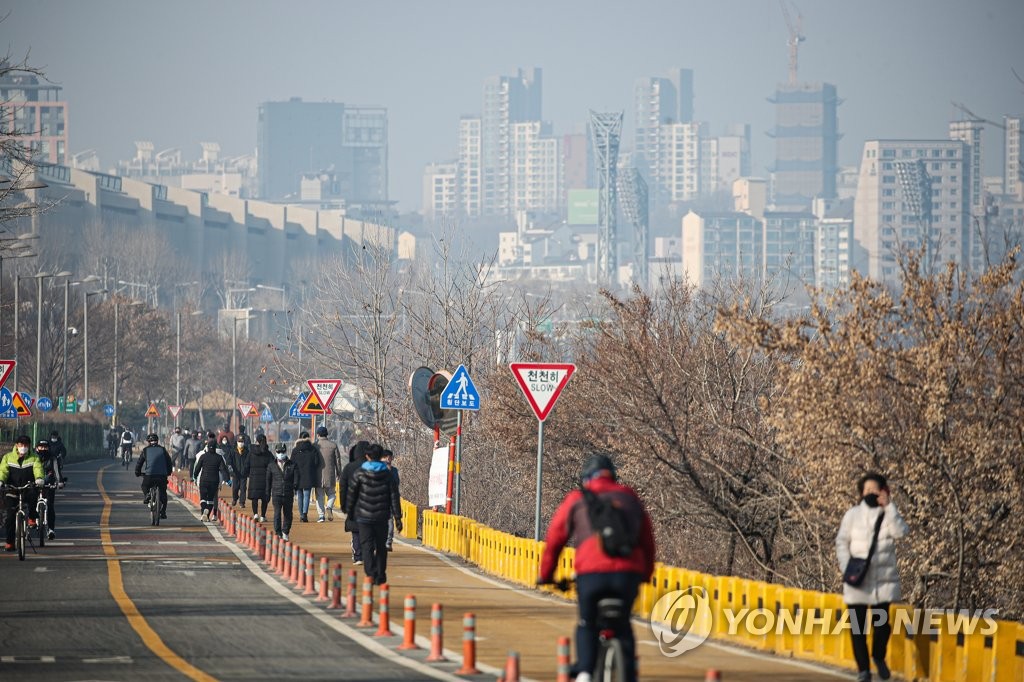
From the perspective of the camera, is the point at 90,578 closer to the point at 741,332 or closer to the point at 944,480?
the point at 741,332

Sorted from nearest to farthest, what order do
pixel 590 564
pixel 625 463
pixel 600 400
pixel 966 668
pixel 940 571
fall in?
1. pixel 590 564
2. pixel 966 668
3. pixel 940 571
4. pixel 625 463
5. pixel 600 400

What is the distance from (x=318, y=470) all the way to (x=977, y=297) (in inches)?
529

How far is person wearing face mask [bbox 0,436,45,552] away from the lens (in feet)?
82.3

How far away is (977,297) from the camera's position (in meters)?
21.9

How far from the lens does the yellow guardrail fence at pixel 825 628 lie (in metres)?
13.8

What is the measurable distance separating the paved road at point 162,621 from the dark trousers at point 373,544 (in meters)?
0.90

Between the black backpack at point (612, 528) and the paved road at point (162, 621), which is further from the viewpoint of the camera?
the paved road at point (162, 621)

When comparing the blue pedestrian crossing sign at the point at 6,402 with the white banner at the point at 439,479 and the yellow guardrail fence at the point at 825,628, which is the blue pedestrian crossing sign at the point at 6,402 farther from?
the yellow guardrail fence at the point at 825,628

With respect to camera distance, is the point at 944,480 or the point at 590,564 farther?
the point at 944,480

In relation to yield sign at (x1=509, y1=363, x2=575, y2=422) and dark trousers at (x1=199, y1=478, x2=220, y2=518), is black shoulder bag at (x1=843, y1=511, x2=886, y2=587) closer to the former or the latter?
yield sign at (x1=509, y1=363, x2=575, y2=422)

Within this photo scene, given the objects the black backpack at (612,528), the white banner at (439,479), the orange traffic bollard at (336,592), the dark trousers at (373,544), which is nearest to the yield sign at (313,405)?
the white banner at (439,479)

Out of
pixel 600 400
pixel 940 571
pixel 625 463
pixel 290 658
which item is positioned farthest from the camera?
pixel 600 400

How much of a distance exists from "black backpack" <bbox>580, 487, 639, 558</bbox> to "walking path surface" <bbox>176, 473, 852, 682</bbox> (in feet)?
11.0

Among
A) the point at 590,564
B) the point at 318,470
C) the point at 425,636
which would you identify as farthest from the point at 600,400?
the point at 590,564
